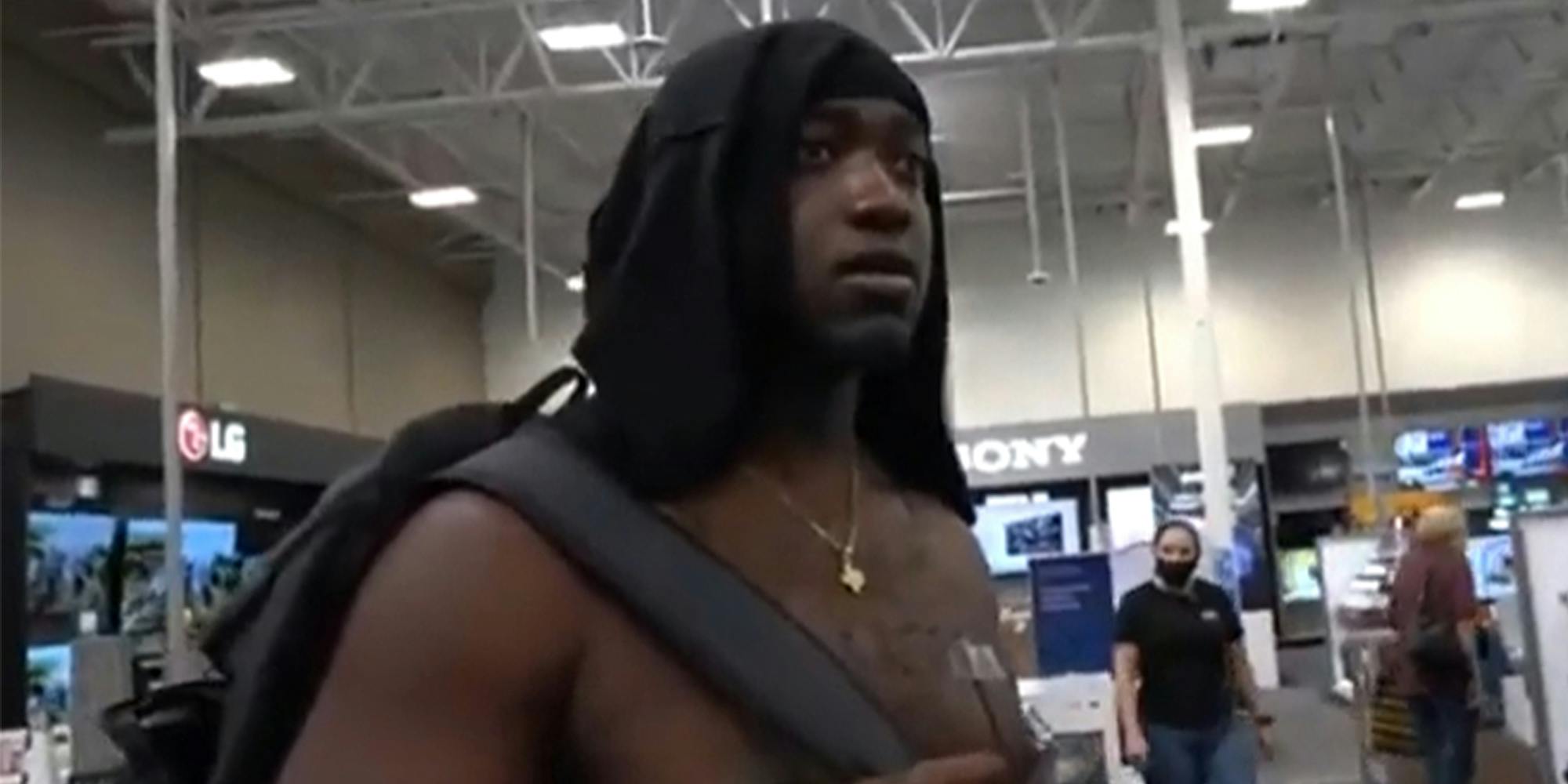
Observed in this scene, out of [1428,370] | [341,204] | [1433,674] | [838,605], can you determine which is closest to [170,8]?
[341,204]

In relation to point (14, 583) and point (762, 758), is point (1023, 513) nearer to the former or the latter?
point (14, 583)

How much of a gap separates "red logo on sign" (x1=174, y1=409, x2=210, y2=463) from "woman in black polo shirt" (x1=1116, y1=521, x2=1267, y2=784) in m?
7.54

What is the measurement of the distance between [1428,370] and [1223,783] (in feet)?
50.2

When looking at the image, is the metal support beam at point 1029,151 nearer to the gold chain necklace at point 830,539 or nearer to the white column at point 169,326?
the white column at point 169,326

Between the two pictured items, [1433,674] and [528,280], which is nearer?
[1433,674]

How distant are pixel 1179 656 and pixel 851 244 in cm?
554

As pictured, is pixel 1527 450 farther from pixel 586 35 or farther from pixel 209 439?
pixel 209 439

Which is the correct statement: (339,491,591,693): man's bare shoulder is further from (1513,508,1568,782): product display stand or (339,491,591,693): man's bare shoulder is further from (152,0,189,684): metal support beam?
(152,0,189,684): metal support beam

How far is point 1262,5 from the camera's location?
514 inches

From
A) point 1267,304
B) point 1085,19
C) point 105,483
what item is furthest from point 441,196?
point 1267,304

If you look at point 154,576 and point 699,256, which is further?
point 154,576

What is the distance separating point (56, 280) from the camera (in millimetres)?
13133

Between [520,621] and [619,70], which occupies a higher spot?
[619,70]

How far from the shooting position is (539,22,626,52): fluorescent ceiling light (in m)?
13.6
